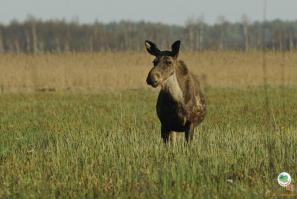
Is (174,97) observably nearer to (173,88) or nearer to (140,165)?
(173,88)

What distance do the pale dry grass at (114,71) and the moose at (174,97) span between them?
50.1 feet

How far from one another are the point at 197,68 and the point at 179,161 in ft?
76.2

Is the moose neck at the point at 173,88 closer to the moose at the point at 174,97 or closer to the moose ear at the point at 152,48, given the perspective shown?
the moose at the point at 174,97

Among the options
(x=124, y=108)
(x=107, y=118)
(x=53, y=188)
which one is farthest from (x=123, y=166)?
(x=124, y=108)

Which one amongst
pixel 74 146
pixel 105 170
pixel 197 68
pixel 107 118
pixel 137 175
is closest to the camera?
pixel 137 175

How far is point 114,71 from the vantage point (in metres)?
27.5

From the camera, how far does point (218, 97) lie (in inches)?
773

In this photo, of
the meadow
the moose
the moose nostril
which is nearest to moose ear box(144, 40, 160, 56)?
the moose

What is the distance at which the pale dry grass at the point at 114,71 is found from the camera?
26234 mm

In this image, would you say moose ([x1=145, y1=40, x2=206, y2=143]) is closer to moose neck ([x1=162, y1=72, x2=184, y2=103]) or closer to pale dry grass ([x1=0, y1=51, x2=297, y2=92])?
moose neck ([x1=162, y1=72, x2=184, y2=103])

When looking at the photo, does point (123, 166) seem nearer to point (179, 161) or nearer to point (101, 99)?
point (179, 161)

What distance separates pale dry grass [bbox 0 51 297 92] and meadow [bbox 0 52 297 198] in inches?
187

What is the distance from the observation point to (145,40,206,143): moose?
8594mm

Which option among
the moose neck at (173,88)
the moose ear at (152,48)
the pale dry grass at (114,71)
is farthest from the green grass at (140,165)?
the pale dry grass at (114,71)
